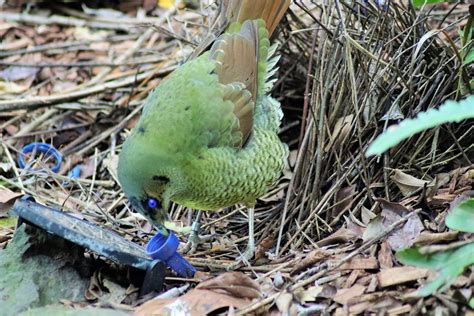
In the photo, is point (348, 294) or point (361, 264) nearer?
point (348, 294)

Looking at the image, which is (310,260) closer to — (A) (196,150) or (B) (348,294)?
(B) (348,294)

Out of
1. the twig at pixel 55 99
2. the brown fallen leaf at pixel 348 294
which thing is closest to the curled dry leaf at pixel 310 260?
the brown fallen leaf at pixel 348 294

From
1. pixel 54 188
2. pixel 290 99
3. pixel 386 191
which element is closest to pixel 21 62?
pixel 54 188

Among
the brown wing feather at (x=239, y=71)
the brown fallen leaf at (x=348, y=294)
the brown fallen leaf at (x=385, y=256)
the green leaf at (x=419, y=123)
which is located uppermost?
the green leaf at (x=419, y=123)

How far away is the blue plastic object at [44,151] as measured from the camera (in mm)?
5289

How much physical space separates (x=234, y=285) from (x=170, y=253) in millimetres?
443

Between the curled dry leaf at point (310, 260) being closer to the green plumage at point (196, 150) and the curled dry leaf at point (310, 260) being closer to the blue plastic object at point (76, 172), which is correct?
the green plumage at point (196, 150)

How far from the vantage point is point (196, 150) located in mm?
3887

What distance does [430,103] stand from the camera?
162 inches

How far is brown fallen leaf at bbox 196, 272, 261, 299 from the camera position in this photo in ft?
11.0

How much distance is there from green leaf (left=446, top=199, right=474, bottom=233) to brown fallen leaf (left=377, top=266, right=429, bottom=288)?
9.9 inches

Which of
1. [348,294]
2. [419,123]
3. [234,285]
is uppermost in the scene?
[419,123]

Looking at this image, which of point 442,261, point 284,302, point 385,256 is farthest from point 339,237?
point 442,261

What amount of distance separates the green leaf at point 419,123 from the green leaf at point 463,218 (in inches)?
16.1
